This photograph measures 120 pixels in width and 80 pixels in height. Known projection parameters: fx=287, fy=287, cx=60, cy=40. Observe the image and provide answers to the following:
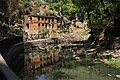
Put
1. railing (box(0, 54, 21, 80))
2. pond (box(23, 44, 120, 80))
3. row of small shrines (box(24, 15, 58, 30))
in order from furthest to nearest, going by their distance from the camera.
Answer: row of small shrines (box(24, 15, 58, 30))
pond (box(23, 44, 120, 80))
railing (box(0, 54, 21, 80))

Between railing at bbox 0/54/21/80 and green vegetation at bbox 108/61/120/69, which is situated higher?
railing at bbox 0/54/21/80

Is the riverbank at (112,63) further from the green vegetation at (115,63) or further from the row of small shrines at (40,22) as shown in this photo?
the row of small shrines at (40,22)

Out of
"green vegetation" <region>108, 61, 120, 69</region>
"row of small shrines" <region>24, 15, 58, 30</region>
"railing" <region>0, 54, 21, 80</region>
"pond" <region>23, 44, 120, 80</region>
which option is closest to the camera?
"railing" <region>0, 54, 21, 80</region>

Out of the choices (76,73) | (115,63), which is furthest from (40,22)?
(76,73)

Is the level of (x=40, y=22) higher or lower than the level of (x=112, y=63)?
lower

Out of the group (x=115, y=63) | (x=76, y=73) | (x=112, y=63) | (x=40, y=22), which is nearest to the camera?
(x=76, y=73)

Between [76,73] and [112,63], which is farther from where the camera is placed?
[112,63]

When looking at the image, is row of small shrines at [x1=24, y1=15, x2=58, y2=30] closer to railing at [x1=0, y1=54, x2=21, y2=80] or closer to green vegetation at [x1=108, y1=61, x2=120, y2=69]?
green vegetation at [x1=108, y1=61, x2=120, y2=69]

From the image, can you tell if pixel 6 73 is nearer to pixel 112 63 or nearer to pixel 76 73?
pixel 76 73

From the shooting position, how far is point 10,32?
169 feet

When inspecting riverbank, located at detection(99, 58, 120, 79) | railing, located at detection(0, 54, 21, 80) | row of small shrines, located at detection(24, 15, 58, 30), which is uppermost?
railing, located at detection(0, 54, 21, 80)

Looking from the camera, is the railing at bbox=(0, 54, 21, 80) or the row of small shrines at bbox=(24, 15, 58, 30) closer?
the railing at bbox=(0, 54, 21, 80)

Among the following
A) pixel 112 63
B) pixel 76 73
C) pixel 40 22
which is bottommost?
pixel 40 22

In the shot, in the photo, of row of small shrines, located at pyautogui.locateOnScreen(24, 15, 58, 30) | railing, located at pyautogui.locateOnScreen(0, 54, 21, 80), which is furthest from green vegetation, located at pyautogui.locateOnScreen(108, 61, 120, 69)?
row of small shrines, located at pyautogui.locateOnScreen(24, 15, 58, 30)
